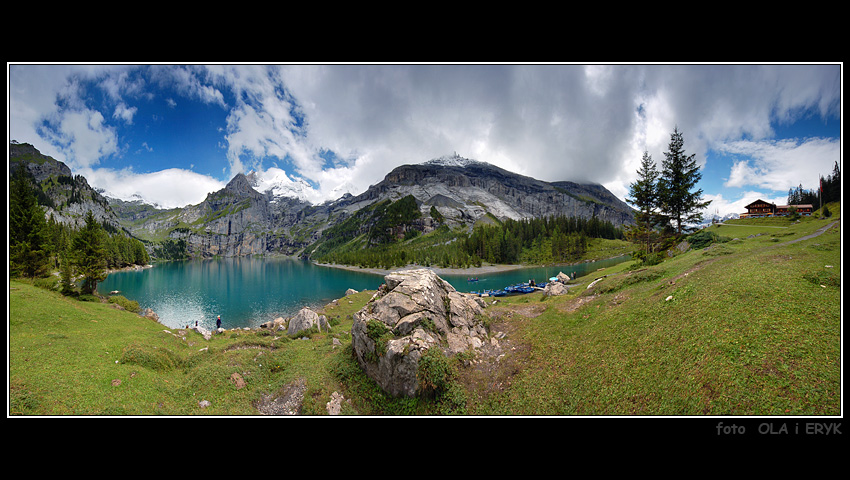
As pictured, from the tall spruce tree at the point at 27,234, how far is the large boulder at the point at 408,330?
1143 inches

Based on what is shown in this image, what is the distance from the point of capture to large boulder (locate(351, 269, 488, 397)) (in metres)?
7.93

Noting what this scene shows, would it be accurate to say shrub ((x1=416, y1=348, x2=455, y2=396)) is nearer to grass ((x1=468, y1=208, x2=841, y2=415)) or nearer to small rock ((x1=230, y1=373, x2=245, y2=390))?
grass ((x1=468, y1=208, x2=841, y2=415))

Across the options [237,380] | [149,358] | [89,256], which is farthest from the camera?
[89,256]

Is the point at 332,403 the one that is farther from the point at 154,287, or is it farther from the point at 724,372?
the point at 154,287

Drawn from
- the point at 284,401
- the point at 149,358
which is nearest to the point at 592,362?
the point at 284,401

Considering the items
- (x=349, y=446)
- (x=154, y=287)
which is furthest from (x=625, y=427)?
(x=154, y=287)

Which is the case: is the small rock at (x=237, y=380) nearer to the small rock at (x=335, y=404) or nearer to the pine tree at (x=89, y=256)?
the small rock at (x=335, y=404)

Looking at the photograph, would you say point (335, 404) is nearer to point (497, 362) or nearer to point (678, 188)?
point (497, 362)

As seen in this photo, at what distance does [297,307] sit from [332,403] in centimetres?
3444

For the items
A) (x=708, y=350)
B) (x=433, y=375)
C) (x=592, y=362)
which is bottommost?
(x=433, y=375)

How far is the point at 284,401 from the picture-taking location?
347 inches

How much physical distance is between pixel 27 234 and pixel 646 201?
165 feet

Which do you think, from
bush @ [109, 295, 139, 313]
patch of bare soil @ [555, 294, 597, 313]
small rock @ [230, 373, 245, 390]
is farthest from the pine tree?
patch of bare soil @ [555, 294, 597, 313]

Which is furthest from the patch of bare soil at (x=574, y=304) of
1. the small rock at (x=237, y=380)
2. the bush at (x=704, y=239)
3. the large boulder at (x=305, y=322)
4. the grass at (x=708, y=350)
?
the large boulder at (x=305, y=322)
